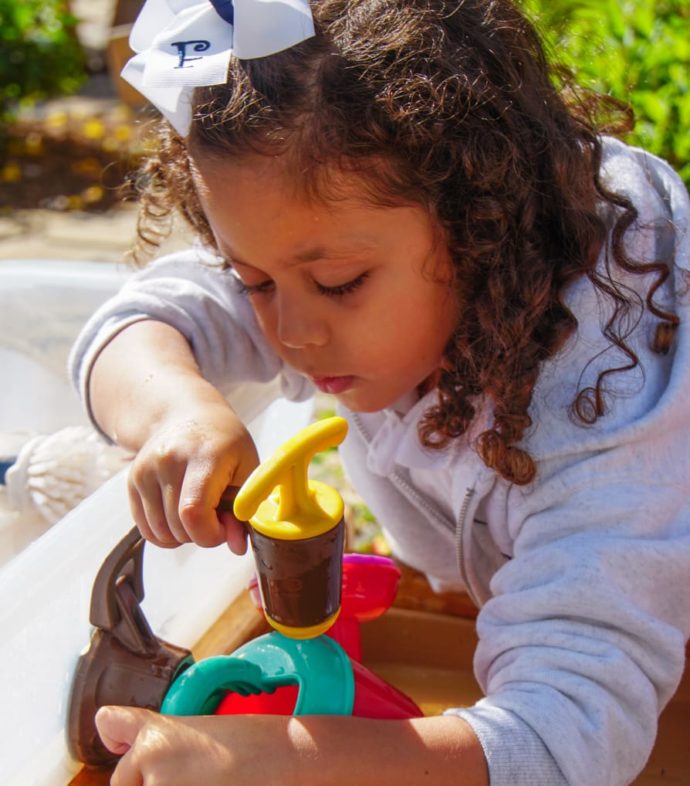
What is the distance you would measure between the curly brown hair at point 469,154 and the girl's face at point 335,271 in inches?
0.8

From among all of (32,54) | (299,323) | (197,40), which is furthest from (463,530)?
(32,54)

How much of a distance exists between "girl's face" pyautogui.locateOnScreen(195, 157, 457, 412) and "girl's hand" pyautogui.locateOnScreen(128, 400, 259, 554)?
116mm

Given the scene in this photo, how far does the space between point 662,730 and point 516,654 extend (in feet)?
1.23

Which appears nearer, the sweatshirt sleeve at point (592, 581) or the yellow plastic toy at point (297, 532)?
the yellow plastic toy at point (297, 532)

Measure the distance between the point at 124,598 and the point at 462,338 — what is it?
417 millimetres

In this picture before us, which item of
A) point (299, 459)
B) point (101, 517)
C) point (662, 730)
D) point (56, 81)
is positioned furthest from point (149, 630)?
point (56, 81)

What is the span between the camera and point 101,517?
0.98 meters

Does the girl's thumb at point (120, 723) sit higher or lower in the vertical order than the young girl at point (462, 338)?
lower

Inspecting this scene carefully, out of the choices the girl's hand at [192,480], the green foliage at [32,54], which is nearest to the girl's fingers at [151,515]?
the girl's hand at [192,480]

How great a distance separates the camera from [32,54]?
426 centimetres

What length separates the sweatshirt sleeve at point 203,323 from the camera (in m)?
1.30

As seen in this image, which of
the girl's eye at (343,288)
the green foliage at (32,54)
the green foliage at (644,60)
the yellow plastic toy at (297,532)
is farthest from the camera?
the green foliage at (32,54)

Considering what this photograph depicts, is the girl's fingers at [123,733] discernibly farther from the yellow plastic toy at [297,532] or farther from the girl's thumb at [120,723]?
the yellow plastic toy at [297,532]

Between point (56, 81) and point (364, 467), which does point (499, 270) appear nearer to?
point (364, 467)
